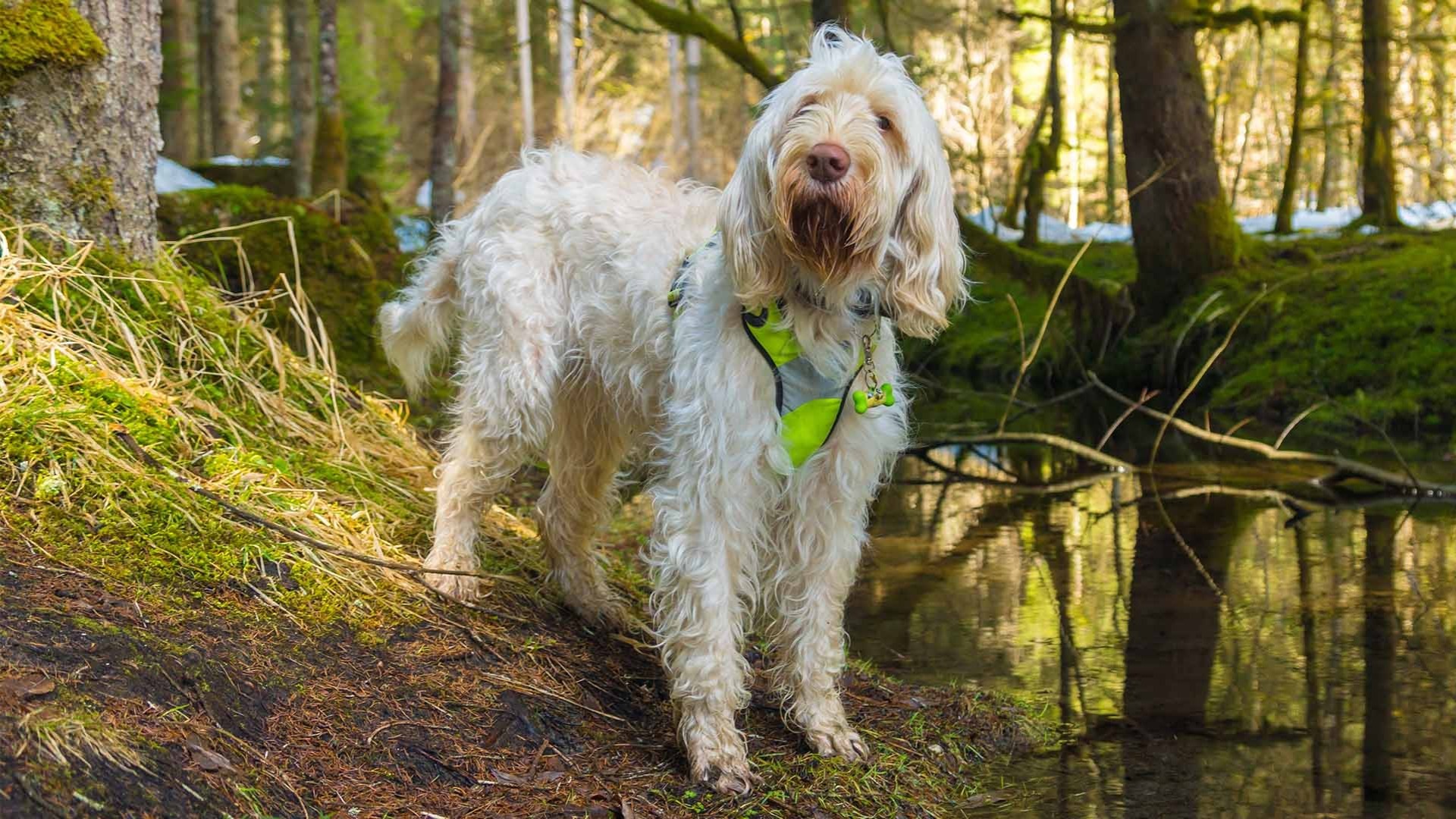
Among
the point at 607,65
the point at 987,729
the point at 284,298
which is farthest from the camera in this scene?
the point at 607,65

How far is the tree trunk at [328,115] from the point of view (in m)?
13.5

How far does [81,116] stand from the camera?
5.34m

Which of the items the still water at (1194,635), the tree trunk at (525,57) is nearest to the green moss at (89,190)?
the still water at (1194,635)

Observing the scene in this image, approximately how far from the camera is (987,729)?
4387mm

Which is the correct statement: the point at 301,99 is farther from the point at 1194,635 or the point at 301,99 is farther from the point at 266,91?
the point at 1194,635

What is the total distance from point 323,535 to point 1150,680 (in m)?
3.06

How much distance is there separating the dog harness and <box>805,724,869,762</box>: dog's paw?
90cm

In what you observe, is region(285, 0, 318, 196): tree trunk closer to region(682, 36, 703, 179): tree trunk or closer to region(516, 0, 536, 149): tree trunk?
region(516, 0, 536, 149): tree trunk

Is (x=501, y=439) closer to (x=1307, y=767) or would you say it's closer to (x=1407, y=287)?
(x=1307, y=767)

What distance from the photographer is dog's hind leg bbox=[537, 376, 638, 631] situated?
5.17 metres

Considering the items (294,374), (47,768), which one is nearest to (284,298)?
(294,374)

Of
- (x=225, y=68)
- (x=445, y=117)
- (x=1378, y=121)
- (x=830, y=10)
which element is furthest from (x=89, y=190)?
(x=225, y=68)

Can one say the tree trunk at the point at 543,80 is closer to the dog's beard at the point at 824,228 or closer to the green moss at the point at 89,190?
the green moss at the point at 89,190

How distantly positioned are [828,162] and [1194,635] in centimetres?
290
